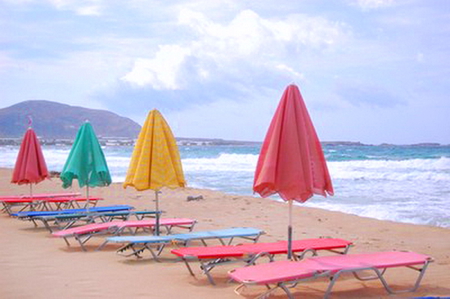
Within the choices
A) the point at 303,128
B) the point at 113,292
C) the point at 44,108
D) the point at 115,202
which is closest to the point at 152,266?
the point at 113,292

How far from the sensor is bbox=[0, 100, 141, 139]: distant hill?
12400 centimetres

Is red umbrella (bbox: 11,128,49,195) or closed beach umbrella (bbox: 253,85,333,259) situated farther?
red umbrella (bbox: 11,128,49,195)

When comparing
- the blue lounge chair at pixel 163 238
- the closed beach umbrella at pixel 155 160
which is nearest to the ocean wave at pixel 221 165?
the closed beach umbrella at pixel 155 160

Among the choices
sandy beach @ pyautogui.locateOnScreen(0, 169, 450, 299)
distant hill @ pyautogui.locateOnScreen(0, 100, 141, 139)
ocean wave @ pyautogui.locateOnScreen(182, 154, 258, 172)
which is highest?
distant hill @ pyautogui.locateOnScreen(0, 100, 141, 139)

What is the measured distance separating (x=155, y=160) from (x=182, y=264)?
1.61 meters

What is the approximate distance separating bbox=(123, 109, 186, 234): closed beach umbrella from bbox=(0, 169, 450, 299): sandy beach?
40.4 inches

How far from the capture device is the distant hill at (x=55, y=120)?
12400cm

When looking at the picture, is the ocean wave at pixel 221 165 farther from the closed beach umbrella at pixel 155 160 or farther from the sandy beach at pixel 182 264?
the closed beach umbrella at pixel 155 160

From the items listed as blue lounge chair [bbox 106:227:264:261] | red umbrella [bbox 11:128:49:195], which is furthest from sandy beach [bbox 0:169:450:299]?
red umbrella [bbox 11:128:49:195]

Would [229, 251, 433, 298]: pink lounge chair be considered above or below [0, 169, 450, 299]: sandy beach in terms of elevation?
above

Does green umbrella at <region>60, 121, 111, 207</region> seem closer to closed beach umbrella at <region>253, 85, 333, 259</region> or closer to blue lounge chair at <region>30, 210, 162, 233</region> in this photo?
blue lounge chair at <region>30, 210, 162, 233</region>

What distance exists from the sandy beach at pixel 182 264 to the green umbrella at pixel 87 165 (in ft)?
3.71

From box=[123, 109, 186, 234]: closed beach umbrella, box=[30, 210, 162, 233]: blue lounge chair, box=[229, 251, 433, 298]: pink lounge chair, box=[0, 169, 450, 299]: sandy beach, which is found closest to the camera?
box=[229, 251, 433, 298]: pink lounge chair

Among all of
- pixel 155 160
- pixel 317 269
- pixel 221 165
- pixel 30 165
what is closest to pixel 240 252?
pixel 317 269
